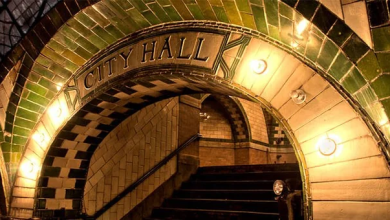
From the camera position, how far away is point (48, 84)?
4.90 m

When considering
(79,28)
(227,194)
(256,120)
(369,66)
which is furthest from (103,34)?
(256,120)

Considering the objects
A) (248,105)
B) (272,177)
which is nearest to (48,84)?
(272,177)

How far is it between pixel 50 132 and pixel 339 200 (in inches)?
159

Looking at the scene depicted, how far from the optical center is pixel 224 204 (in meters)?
6.12

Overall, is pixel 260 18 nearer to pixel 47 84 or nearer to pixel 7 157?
pixel 47 84

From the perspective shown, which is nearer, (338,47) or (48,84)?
(338,47)

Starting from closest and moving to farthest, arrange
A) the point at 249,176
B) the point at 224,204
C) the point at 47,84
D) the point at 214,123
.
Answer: the point at 47,84 < the point at 224,204 < the point at 249,176 < the point at 214,123

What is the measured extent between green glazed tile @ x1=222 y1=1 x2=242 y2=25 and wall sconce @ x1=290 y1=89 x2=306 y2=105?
0.90m

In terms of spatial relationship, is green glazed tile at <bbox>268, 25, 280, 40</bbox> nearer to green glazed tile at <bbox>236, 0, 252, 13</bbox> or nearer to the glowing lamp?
green glazed tile at <bbox>236, 0, 252, 13</bbox>

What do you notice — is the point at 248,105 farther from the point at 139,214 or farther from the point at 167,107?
the point at 139,214

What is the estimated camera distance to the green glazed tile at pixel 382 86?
2.51 m

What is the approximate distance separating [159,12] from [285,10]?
154 centimetres

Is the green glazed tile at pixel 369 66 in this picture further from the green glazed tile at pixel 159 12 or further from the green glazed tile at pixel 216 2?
the green glazed tile at pixel 159 12

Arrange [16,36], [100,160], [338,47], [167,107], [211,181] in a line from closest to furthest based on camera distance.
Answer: [338,47]
[16,36]
[100,160]
[211,181]
[167,107]
